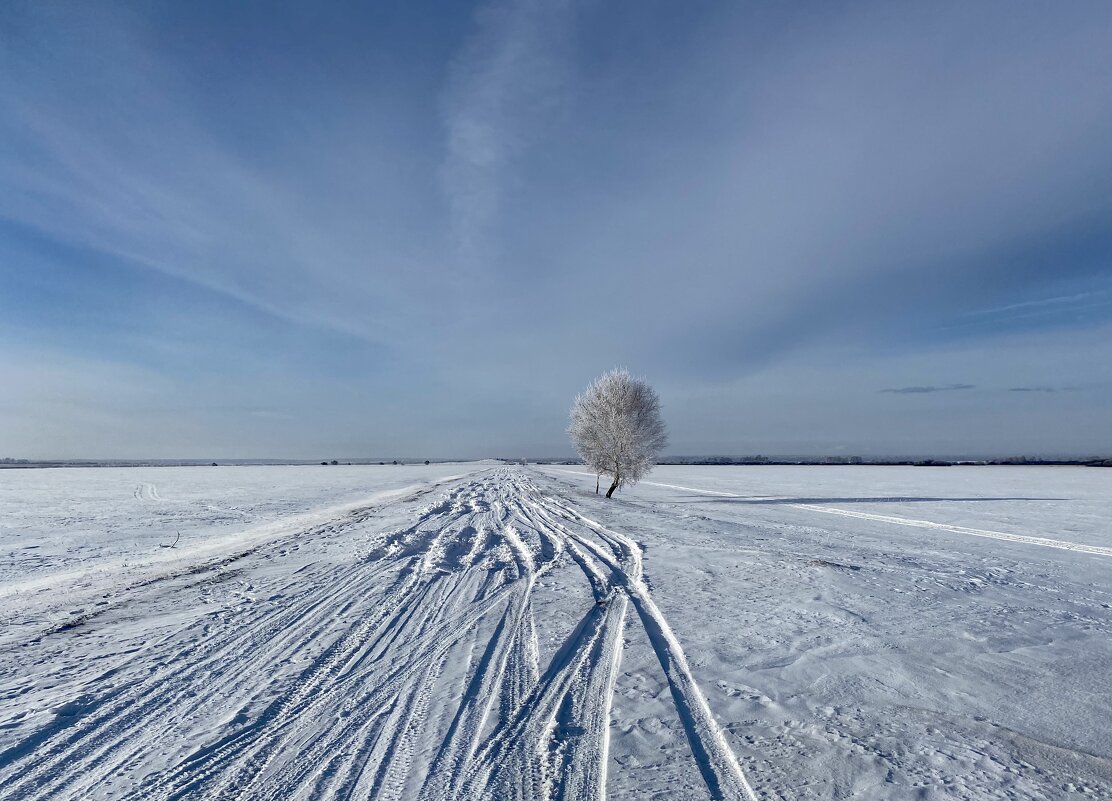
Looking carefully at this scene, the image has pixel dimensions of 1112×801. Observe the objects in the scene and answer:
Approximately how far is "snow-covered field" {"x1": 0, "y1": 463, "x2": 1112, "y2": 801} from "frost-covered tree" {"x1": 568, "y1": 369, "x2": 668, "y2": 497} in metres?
20.5

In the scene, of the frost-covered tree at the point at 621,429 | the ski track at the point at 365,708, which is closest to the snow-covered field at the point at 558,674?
the ski track at the point at 365,708

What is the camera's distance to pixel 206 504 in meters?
27.7

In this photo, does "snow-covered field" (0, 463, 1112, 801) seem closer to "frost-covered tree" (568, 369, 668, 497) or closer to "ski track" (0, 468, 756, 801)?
"ski track" (0, 468, 756, 801)

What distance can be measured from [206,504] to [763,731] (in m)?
30.5

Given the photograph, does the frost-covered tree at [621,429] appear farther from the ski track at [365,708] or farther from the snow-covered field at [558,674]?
the ski track at [365,708]

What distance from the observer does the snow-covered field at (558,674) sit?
13.0ft

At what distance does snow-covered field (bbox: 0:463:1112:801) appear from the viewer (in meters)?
3.98

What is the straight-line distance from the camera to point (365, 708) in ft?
16.2

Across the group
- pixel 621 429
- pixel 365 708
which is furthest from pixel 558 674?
pixel 621 429

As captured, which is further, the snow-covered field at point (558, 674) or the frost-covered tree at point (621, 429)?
the frost-covered tree at point (621, 429)

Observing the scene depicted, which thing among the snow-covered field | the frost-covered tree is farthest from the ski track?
the frost-covered tree

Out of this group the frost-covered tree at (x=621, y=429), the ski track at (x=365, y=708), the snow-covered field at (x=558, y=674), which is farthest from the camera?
the frost-covered tree at (x=621, y=429)

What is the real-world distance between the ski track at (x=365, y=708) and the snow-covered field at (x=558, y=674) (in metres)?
0.03

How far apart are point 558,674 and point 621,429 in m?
28.4
